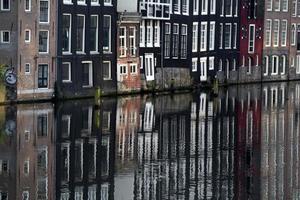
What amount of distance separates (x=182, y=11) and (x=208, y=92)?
23.3ft

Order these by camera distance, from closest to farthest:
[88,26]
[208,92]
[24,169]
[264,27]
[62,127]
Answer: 1. [24,169]
2. [62,127]
3. [88,26]
4. [208,92]
5. [264,27]

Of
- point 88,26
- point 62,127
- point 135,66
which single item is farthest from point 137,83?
point 62,127

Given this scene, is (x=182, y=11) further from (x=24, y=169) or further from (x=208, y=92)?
(x=24, y=169)

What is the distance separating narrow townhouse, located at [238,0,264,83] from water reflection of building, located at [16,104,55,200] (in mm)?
36487

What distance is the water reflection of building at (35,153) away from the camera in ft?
95.9

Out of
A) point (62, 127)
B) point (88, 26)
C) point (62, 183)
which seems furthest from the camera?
point (88, 26)

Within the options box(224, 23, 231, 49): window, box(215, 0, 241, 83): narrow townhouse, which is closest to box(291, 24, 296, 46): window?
box(215, 0, 241, 83): narrow townhouse

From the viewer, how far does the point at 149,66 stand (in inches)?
2744

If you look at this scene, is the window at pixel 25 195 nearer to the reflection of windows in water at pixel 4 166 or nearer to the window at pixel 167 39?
the reflection of windows in water at pixel 4 166

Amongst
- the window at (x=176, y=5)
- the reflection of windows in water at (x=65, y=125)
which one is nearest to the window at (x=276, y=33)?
the window at (x=176, y=5)

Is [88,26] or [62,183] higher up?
[88,26]

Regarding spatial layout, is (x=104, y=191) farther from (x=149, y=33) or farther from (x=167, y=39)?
(x=167, y=39)

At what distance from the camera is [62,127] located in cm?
4444

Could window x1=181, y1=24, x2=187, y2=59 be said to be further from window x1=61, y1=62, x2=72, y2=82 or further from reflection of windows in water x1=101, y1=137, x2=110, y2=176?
reflection of windows in water x1=101, y1=137, x2=110, y2=176
